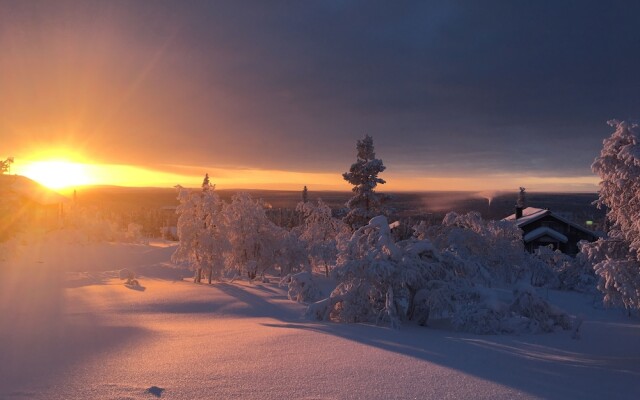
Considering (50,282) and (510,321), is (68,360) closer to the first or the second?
(510,321)

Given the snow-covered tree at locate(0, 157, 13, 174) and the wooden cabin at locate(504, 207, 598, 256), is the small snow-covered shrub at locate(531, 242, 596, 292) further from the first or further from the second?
the snow-covered tree at locate(0, 157, 13, 174)

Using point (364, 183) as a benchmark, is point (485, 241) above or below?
below

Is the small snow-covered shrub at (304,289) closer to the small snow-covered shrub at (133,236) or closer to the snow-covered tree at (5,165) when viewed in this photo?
the snow-covered tree at (5,165)

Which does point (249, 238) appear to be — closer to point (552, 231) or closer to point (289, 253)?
point (289, 253)

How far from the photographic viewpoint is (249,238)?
106 feet

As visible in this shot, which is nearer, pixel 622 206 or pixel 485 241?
pixel 622 206

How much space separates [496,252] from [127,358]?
73.3 ft

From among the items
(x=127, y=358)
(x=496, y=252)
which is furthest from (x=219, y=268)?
(x=127, y=358)

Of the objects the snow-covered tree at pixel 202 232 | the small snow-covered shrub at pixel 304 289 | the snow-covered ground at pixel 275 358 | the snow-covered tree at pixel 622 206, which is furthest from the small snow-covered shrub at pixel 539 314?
the snow-covered tree at pixel 202 232

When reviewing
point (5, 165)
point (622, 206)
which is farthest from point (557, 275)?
point (5, 165)

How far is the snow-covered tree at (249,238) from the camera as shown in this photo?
3231 centimetres

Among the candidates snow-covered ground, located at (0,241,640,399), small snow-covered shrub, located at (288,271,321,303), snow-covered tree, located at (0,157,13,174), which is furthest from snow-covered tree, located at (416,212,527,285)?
snow-covered tree, located at (0,157,13,174)

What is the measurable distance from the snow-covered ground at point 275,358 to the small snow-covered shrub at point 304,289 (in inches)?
87.3

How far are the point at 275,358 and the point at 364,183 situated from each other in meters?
24.4
